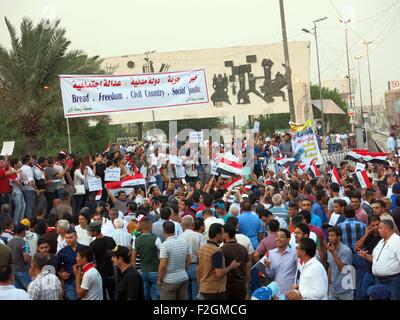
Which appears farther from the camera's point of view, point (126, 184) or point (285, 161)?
point (285, 161)

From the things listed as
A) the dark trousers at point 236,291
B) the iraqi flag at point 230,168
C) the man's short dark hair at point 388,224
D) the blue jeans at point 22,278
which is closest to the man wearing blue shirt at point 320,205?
the dark trousers at point 236,291

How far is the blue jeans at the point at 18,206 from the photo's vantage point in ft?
50.3

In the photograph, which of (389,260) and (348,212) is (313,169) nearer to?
(348,212)

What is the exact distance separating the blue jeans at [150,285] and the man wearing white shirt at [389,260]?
2.96 meters

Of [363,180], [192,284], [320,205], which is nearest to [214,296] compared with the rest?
[192,284]

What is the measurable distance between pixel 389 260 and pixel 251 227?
2.48m

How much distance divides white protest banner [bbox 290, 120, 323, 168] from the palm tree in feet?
34.2

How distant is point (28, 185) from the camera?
15500 mm

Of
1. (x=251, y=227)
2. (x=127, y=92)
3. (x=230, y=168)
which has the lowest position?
(x=251, y=227)

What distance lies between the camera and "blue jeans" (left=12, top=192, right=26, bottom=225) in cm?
1534

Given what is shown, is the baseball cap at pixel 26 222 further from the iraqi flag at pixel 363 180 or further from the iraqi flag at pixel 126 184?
the iraqi flag at pixel 363 180

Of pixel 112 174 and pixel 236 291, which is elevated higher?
pixel 112 174
